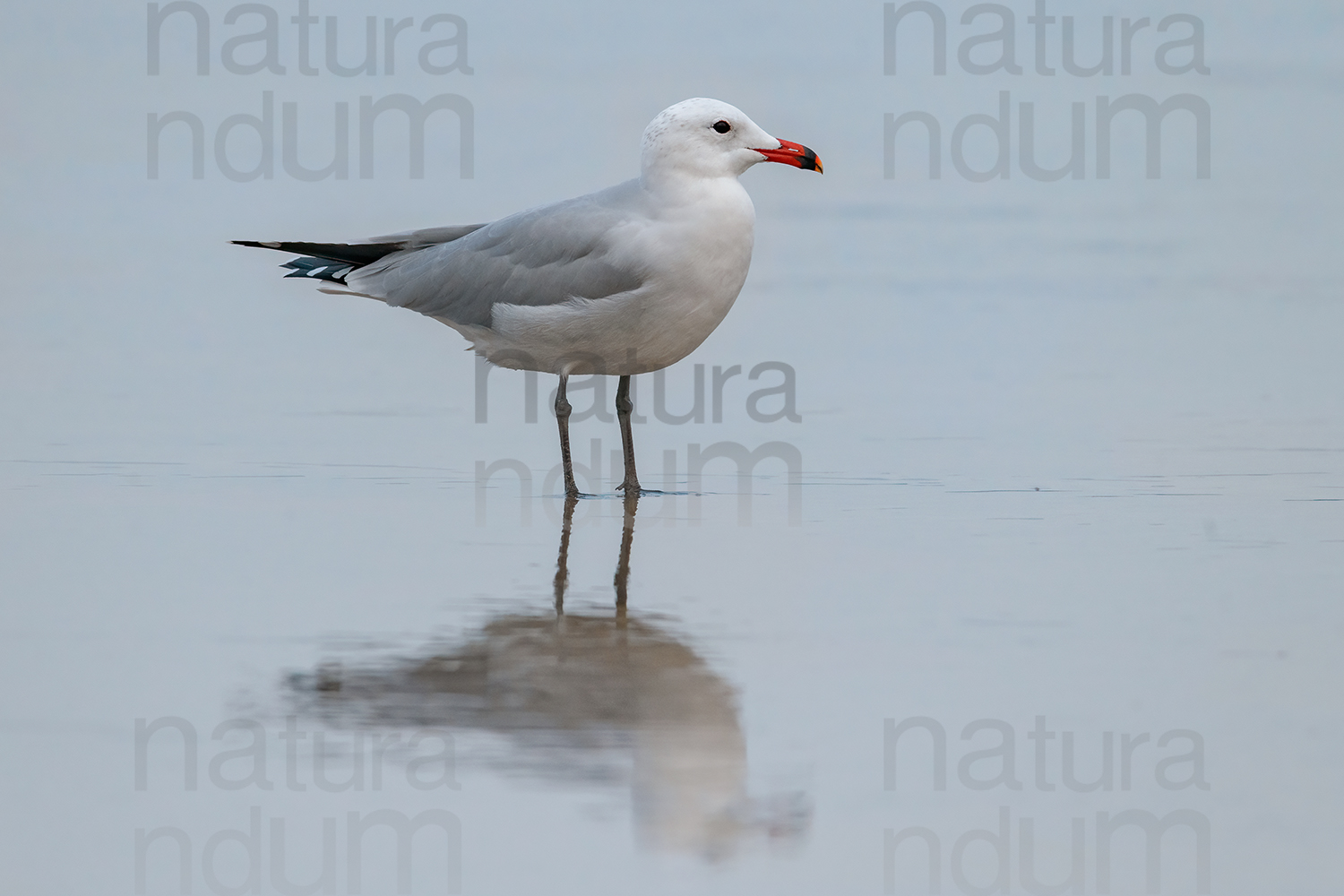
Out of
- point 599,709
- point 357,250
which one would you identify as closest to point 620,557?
point 599,709

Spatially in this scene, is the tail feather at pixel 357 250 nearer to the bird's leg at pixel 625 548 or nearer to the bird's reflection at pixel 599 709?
the bird's leg at pixel 625 548

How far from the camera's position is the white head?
710 centimetres

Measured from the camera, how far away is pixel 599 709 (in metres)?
4.50

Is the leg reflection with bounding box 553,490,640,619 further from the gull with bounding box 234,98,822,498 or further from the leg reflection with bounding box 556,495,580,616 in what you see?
the gull with bounding box 234,98,822,498

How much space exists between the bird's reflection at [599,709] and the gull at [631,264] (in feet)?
6.07

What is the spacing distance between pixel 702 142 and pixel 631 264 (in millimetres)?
526

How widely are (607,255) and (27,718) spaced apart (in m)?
3.14

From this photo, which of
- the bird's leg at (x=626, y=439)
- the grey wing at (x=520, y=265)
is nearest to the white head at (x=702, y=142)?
the grey wing at (x=520, y=265)

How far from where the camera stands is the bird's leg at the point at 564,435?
7.13 meters

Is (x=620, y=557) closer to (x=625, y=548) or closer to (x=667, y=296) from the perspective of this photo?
(x=625, y=548)

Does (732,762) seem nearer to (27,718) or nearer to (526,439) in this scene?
(27,718)

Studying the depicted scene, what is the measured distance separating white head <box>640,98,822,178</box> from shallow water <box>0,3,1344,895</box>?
1.13m

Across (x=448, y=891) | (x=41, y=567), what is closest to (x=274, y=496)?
(x=41, y=567)

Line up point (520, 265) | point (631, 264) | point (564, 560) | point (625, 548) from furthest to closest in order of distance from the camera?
point (520, 265) < point (631, 264) < point (625, 548) < point (564, 560)
